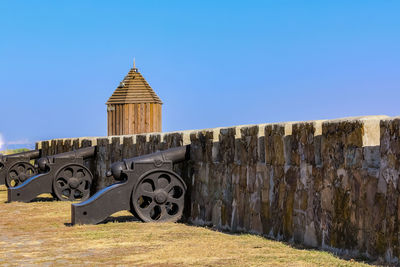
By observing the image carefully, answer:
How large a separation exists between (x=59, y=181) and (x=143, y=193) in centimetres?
493

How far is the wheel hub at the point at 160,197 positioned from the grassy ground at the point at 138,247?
407 mm

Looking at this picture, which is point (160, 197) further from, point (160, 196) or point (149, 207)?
point (149, 207)

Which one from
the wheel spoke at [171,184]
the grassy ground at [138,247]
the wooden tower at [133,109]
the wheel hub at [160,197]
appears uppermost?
the wooden tower at [133,109]

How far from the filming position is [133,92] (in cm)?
2922

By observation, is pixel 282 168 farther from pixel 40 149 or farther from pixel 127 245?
pixel 40 149

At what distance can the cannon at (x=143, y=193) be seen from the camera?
370 inches

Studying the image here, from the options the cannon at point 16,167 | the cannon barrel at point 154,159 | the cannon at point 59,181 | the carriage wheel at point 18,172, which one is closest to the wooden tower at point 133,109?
the cannon at point 16,167

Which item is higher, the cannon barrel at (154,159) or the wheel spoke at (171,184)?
the cannon barrel at (154,159)

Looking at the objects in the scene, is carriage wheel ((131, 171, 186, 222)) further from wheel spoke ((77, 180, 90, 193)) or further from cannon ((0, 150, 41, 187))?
cannon ((0, 150, 41, 187))

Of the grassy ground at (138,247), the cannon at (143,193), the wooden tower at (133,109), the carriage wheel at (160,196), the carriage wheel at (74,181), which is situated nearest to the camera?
the grassy ground at (138,247)

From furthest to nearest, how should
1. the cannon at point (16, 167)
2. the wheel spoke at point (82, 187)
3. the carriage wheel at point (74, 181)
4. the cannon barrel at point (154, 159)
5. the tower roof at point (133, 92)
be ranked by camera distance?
the tower roof at point (133, 92), the cannon at point (16, 167), the wheel spoke at point (82, 187), the carriage wheel at point (74, 181), the cannon barrel at point (154, 159)

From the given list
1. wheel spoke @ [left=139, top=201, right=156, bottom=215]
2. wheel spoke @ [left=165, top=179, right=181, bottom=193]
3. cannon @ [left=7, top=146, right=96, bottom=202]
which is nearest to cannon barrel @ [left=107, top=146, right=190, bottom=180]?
wheel spoke @ [left=165, top=179, right=181, bottom=193]

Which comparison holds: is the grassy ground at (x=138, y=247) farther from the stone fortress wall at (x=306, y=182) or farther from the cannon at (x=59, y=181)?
the cannon at (x=59, y=181)

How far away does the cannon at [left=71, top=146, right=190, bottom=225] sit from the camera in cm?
940
